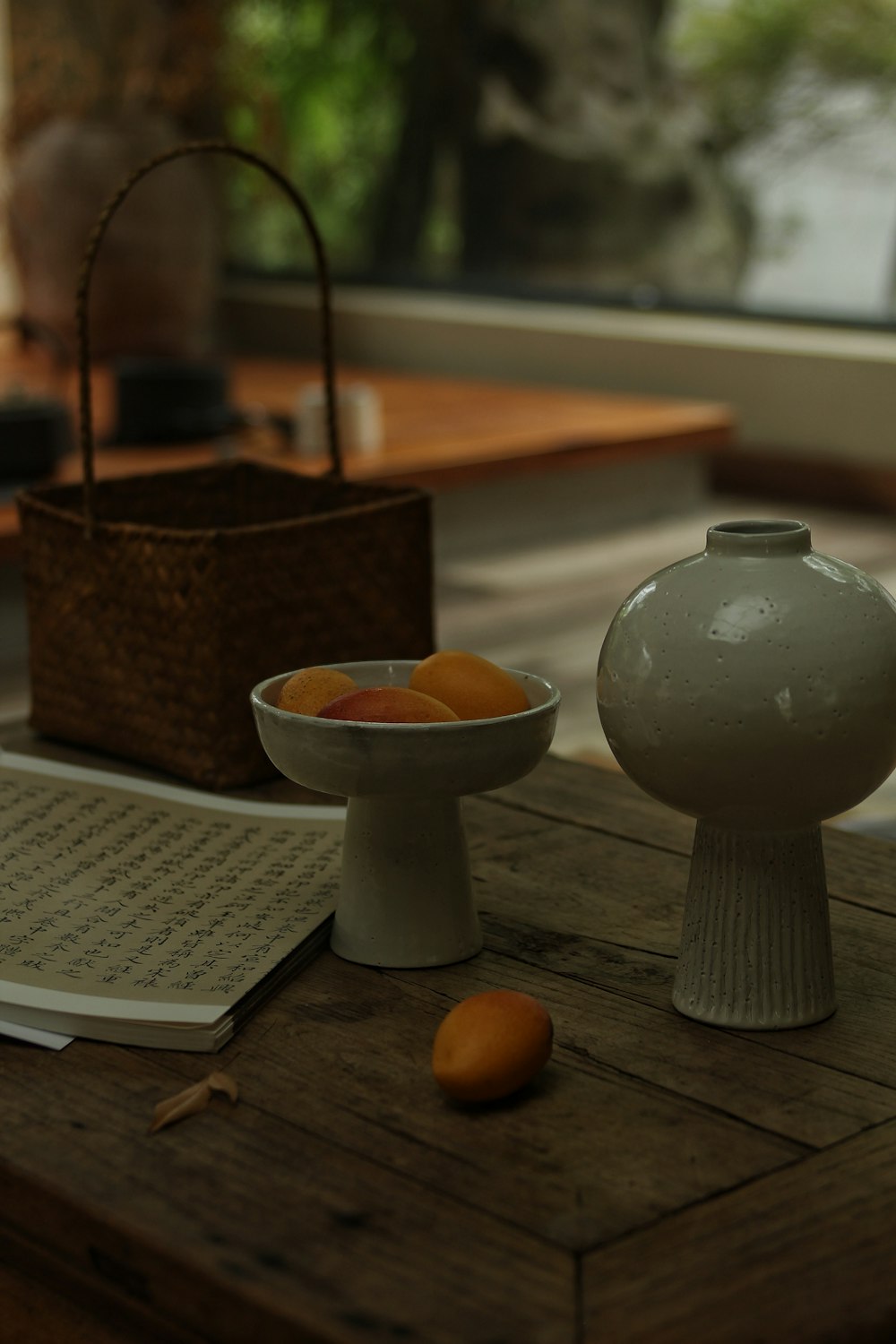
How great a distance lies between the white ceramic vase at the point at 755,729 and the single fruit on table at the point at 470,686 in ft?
0.19

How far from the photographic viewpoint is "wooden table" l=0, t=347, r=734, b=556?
2.85 meters

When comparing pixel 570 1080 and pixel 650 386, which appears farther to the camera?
pixel 650 386

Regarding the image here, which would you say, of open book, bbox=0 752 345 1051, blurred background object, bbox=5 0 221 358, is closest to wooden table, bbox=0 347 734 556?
blurred background object, bbox=5 0 221 358

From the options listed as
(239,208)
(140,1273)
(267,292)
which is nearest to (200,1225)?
(140,1273)

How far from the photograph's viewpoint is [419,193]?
4.82 metres

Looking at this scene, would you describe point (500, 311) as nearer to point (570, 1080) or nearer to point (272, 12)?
point (272, 12)

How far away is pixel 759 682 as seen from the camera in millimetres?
608

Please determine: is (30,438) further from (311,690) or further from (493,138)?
(493,138)

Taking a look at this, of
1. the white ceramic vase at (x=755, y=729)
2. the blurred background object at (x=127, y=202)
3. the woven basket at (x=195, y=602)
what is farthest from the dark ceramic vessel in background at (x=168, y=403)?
the white ceramic vase at (x=755, y=729)

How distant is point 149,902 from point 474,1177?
27 centimetres

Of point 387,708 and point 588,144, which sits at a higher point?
point 588,144

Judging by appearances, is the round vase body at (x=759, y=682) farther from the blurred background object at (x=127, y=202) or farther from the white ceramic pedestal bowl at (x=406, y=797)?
the blurred background object at (x=127, y=202)

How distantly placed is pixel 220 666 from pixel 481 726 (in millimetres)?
316

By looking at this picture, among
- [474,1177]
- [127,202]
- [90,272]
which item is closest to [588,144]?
[127,202]
